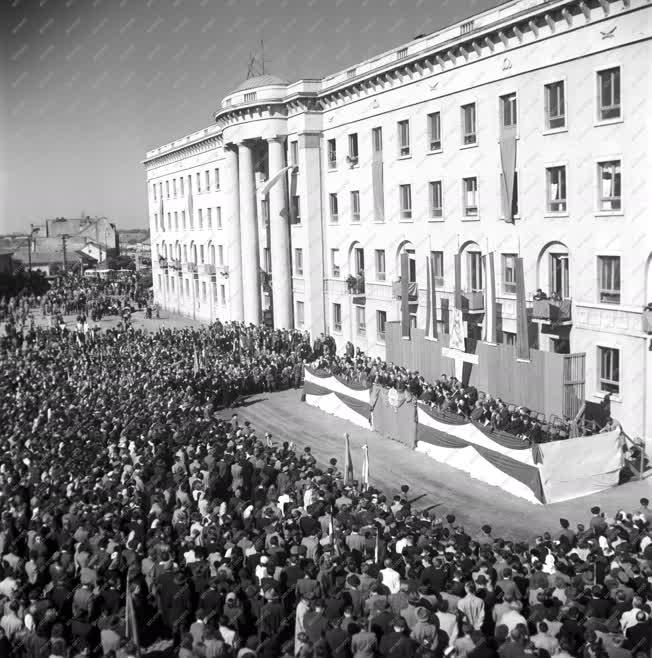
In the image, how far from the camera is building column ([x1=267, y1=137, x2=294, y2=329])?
47.5m

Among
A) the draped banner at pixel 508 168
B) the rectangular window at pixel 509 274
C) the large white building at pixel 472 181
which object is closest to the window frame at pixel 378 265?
the large white building at pixel 472 181

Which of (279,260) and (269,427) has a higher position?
(279,260)

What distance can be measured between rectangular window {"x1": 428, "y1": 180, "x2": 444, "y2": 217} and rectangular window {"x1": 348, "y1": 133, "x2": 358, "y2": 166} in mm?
7477

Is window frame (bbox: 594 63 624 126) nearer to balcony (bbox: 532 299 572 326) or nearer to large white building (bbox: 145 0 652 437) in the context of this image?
large white building (bbox: 145 0 652 437)

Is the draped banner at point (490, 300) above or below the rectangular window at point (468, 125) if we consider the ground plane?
below

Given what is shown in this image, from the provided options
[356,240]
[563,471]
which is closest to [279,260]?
[356,240]

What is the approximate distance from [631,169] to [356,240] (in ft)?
62.5

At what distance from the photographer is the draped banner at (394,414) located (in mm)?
26812

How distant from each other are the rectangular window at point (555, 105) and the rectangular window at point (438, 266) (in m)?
8.65

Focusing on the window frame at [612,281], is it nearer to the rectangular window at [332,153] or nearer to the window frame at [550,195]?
the window frame at [550,195]

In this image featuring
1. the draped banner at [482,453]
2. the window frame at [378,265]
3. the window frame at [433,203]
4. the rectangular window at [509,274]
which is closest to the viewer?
the draped banner at [482,453]

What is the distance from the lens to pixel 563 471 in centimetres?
2100

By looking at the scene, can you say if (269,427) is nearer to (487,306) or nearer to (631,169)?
(487,306)

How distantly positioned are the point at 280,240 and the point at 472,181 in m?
17.0
